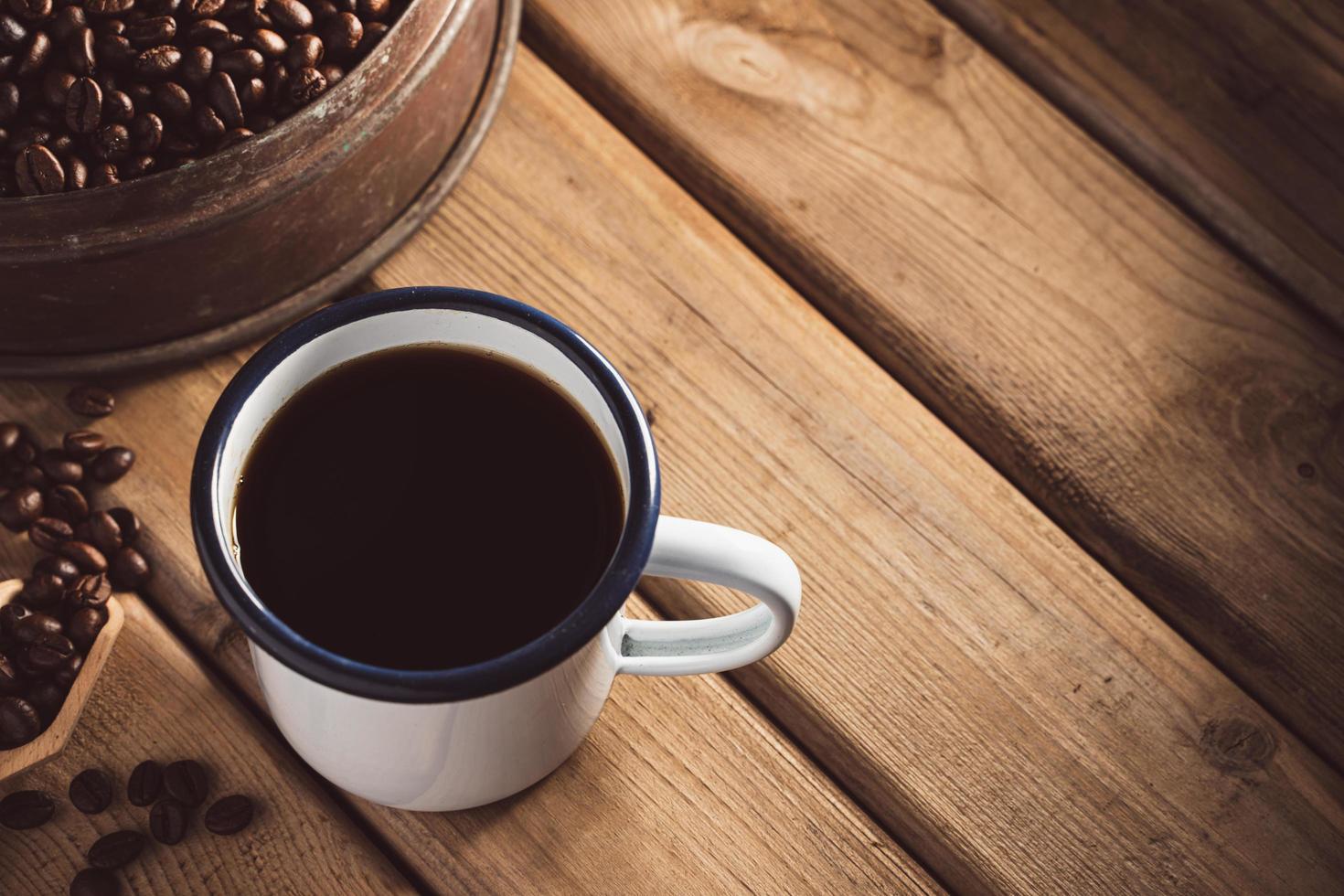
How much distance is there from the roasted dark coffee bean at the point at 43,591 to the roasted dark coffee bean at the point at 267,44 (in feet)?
1.40

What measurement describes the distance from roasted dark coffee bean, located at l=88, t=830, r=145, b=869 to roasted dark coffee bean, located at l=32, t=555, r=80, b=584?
7.8 inches

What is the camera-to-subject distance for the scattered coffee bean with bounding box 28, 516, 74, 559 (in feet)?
3.01

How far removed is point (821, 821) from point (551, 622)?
313 millimetres

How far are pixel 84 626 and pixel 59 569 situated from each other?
52 millimetres

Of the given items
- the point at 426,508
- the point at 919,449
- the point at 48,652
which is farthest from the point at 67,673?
the point at 919,449

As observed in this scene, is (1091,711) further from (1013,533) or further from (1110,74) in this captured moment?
(1110,74)

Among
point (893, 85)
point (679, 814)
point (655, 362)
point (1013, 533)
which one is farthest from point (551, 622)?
point (893, 85)

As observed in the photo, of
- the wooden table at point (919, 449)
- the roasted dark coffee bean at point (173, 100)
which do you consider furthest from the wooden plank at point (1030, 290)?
the roasted dark coffee bean at point (173, 100)

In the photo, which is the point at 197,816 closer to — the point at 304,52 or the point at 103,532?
the point at 103,532

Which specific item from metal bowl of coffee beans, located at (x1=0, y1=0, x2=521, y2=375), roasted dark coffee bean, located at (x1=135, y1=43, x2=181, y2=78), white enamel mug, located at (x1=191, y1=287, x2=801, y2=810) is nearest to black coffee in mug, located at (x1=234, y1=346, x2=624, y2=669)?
white enamel mug, located at (x1=191, y1=287, x2=801, y2=810)

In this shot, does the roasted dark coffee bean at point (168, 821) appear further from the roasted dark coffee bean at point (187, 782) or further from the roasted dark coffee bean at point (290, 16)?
the roasted dark coffee bean at point (290, 16)

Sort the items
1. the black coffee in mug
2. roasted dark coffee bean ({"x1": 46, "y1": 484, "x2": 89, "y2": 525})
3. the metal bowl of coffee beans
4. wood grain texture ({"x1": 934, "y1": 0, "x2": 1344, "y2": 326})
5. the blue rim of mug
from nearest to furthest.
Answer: the blue rim of mug, the black coffee in mug, the metal bowl of coffee beans, roasted dark coffee bean ({"x1": 46, "y1": 484, "x2": 89, "y2": 525}), wood grain texture ({"x1": 934, "y1": 0, "x2": 1344, "y2": 326})

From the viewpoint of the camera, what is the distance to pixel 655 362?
1019 millimetres

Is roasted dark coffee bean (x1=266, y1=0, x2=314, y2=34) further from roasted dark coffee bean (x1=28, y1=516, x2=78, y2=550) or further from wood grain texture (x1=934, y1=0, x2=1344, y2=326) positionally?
wood grain texture (x1=934, y1=0, x2=1344, y2=326)
